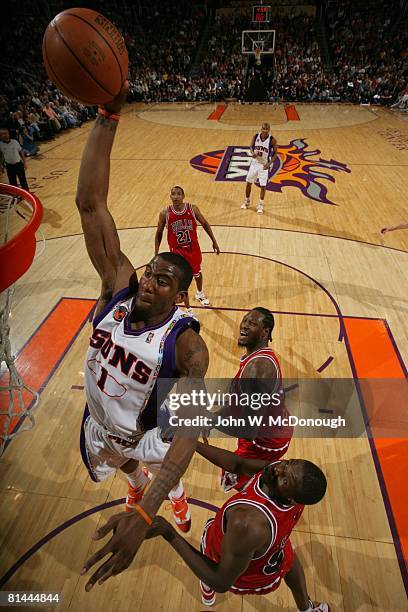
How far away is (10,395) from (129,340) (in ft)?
7.77

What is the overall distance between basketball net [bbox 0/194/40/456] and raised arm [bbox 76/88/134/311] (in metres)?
1.47

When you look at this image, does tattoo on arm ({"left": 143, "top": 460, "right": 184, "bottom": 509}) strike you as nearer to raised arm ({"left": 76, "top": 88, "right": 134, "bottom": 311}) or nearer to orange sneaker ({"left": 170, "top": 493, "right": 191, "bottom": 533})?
raised arm ({"left": 76, "top": 88, "right": 134, "bottom": 311})

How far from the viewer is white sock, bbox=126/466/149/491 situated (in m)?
3.03

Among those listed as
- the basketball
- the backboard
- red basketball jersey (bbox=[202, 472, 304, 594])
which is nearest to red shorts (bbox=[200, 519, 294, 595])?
red basketball jersey (bbox=[202, 472, 304, 594])

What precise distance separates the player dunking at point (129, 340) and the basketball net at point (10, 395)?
4.87 feet

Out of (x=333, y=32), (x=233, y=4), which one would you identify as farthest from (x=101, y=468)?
(x=233, y=4)

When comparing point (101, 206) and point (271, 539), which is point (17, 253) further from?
point (271, 539)

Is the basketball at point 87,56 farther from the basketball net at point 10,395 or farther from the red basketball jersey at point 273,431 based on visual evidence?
the red basketball jersey at point 273,431

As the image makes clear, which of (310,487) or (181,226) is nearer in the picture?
(310,487)

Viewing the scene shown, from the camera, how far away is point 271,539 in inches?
77.4

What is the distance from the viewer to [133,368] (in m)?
2.15

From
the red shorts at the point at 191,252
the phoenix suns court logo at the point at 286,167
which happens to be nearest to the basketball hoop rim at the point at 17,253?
the red shorts at the point at 191,252

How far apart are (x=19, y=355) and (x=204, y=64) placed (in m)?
23.8

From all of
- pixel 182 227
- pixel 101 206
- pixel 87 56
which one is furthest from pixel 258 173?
pixel 101 206
